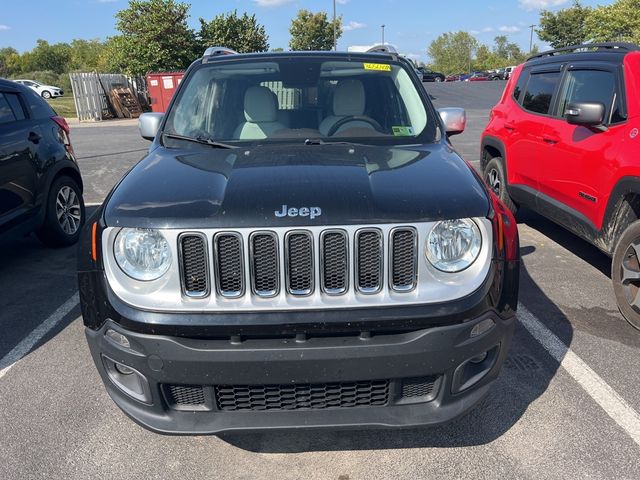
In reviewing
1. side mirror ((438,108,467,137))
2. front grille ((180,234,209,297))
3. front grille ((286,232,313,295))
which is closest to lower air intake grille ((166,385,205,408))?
front grille ((180,234,209,297))

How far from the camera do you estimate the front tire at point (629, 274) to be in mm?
3803

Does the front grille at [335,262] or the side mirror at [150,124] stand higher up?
the side mirror at [150,124]

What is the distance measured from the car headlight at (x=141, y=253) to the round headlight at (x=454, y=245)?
1.06 m

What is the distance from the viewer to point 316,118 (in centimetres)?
352

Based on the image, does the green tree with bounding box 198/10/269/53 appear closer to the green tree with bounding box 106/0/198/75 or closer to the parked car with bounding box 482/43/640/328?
the green tree with bounding box 106/0/198/75

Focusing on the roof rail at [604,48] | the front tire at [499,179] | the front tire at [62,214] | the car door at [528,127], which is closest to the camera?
the roof rail at [604,48]

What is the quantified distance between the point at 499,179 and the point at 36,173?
16.0 ft

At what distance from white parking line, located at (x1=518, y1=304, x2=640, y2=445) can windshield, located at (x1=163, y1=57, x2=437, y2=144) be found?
1.58 meters

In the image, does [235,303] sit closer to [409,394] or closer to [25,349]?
[409,394]

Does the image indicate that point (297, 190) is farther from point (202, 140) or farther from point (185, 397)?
point (202, 140)

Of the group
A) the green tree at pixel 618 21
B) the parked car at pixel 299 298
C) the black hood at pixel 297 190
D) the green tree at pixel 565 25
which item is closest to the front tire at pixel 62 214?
the black hood at pixel 297 190

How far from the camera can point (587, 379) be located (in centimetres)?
327

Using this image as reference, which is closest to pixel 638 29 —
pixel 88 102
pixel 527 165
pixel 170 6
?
pixel 170 6

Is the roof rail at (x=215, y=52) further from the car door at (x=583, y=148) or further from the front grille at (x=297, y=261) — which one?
the car door at (x=583, y=148)
